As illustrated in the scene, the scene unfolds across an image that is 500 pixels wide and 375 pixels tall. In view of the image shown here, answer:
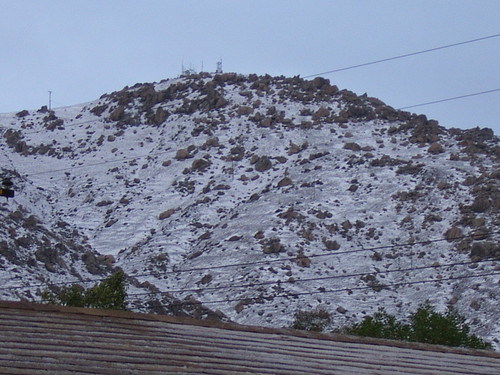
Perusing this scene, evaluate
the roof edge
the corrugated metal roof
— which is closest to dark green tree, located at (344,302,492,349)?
the roof edge

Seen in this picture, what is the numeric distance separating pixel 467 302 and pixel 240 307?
1121cm

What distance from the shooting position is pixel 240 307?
4762 centimetres

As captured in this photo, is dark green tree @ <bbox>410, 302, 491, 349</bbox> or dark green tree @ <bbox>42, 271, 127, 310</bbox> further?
dark green tree @ <bbox>410, 302, 491, 349</bbox>

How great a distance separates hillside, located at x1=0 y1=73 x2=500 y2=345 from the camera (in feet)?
164

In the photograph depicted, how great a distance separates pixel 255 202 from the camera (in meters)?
64.9

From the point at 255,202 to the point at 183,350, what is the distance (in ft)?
181

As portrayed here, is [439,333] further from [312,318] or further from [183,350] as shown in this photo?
[183,350]

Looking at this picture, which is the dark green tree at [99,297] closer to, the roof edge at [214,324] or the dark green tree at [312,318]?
the dark green tree at [312,318]

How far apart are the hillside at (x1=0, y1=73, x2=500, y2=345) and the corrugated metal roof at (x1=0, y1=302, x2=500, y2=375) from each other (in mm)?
30498

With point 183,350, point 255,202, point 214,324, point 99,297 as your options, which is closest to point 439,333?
point 99,297

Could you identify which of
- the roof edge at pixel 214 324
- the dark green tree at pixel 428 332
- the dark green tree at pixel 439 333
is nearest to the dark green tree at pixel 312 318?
the dark green tree at pixel 428 332

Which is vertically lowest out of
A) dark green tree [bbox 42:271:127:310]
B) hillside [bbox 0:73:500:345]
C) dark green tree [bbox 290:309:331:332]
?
dark green tree [bbox 290:309:331:332]

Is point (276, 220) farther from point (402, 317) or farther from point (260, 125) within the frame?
point (260, 125)

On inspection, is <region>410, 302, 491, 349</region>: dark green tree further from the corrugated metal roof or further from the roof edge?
the corrugated metal roof
